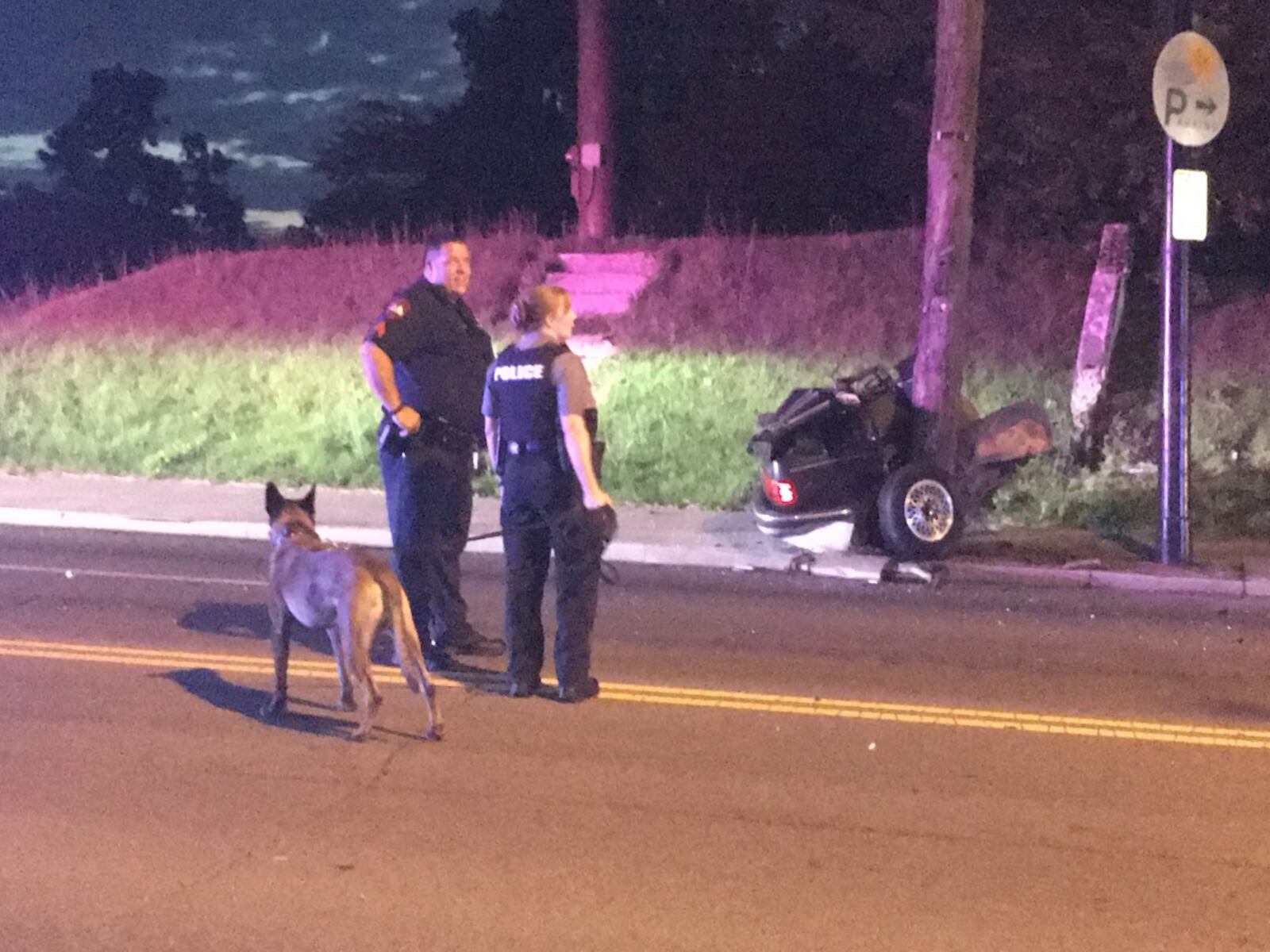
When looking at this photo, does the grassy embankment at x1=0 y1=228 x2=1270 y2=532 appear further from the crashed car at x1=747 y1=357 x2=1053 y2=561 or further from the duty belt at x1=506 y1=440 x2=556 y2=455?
the duty belt at x1=506 y1=440 x2=556 y2=455

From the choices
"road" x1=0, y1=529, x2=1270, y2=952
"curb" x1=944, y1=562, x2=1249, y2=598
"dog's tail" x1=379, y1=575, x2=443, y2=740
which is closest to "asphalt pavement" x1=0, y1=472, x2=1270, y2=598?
"curb" x1=944, y1=562, x2=1249, y2=598

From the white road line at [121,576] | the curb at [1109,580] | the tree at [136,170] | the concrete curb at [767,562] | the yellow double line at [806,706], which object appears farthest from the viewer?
the tree at [136,170]

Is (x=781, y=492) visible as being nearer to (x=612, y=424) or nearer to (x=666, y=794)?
(x=612, y=424)

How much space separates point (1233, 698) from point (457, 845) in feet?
13.6

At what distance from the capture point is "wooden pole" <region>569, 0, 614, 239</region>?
74.1ft

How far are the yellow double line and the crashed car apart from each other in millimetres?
3972

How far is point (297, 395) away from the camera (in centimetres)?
1772

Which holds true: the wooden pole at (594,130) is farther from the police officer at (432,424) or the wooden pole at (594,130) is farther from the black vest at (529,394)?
the black vest at (529,394)

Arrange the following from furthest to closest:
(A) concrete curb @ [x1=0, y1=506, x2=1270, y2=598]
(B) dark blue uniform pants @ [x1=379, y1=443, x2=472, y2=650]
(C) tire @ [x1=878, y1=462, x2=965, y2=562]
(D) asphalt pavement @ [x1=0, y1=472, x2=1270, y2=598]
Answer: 1. (C) tire @ [x1=878, y1=462, x2=965, y2=562]
2. (D) asphalt pavement @ [x1=0, y1=472, x2=1270, y2=598]
3. (A) concrete curb @ [x1=0, y1=506, x2=1270, y2=598]
4. (B) dark blue uniform pants @ [x1=379, y1=443, x2=472, y2=650]

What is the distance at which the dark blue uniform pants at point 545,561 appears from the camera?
22.1 ft

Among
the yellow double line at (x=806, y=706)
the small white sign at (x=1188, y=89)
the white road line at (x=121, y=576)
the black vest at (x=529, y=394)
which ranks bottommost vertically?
the yellow double line at (x=806, y=706)

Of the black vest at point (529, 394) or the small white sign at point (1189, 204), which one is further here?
the small white sign at point (1189, 204)

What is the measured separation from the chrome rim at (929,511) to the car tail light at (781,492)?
0.82 metres

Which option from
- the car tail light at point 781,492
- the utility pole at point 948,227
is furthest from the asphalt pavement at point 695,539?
the utility pole at point 948,227
